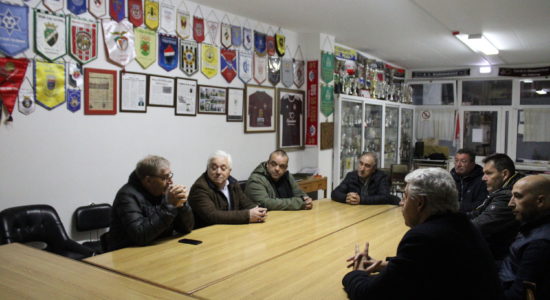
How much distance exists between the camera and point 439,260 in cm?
174

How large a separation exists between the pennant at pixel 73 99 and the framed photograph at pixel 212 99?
1407 mm

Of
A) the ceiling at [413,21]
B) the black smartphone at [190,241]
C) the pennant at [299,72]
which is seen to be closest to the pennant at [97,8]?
the ceiling at [413,21]

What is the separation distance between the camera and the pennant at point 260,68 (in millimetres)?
5820

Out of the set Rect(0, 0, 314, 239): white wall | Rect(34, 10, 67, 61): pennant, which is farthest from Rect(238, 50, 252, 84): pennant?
Rect(34, 10, 67, 61): pennant

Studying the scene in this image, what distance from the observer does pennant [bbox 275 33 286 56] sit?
6105 mm

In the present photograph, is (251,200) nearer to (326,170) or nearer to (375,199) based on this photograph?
(375,199)

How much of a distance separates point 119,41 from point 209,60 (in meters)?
1.17

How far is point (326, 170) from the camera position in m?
6.91

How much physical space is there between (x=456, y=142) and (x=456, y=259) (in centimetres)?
878

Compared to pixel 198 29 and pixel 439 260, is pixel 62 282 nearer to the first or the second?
pixel 439 260

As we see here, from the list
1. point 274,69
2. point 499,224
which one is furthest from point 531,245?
point 274,69

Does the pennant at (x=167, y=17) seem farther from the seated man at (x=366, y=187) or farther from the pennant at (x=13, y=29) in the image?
the seated man at (x=366, y=187)

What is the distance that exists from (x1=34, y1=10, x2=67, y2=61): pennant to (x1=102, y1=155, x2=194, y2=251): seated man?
4.78 ft

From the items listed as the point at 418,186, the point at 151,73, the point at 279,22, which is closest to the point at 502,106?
the point at 279,22
